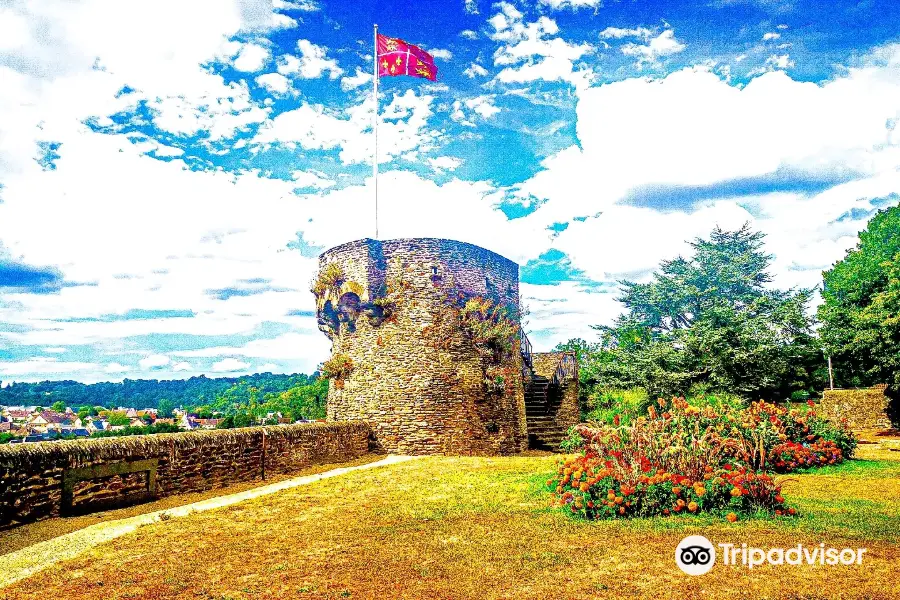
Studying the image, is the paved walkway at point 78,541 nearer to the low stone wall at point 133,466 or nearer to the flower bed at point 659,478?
the low stone wall at point 133,466

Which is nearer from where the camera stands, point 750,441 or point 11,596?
point 11,596

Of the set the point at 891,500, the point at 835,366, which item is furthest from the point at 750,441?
the point at 835,366

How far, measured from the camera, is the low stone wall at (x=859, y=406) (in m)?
23.5

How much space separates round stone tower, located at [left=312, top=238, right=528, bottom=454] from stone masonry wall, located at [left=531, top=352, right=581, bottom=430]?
3005mm

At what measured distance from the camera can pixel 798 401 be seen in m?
24.2

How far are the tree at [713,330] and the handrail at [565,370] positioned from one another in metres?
0.87

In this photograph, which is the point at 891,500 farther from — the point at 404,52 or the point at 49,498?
the point at 404,52

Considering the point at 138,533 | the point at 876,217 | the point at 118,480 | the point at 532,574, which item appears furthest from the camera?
the point at 876,217

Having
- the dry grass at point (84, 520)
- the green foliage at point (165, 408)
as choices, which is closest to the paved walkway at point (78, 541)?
the dry grass at point (84, 520)

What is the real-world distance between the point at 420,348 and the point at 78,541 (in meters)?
9.77

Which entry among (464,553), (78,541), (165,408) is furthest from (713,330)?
(165,408)

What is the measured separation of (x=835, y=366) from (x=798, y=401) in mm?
5023

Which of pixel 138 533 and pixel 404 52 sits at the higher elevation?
pixel 404 52

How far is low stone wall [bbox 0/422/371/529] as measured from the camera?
7352 mm
